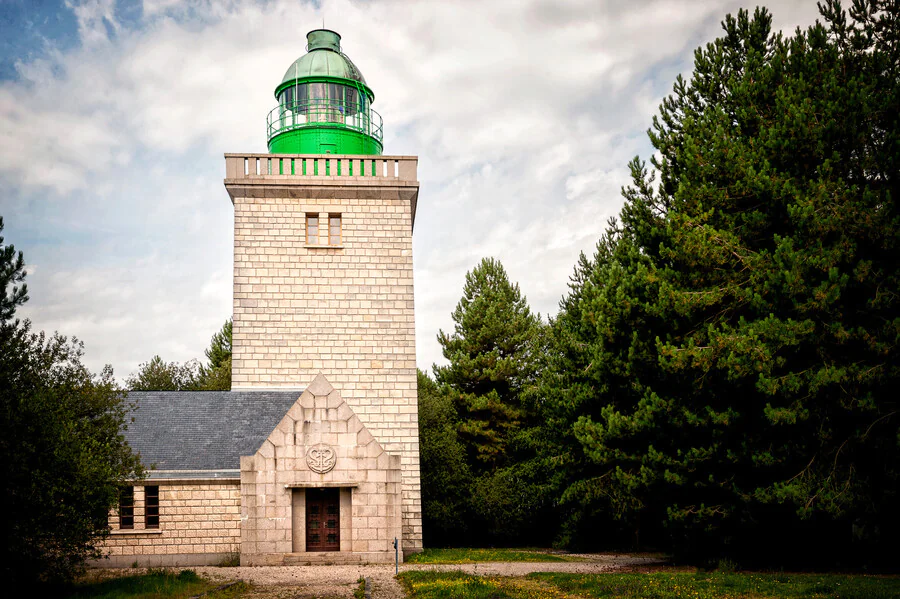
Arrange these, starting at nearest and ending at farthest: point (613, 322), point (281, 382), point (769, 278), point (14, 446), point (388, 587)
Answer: point (14, 446), point (388, 587), point (769, 278), point (613, 322), point (281, 382)

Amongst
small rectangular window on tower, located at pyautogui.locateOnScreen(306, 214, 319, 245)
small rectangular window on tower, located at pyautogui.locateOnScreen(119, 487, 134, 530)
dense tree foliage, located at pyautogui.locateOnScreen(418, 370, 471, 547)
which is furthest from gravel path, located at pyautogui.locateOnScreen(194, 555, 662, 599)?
dense tree foliage, located at pyautogui.locateOnScreen(418, 370, 471, 547)

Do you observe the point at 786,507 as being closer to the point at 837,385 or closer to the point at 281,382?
the point at 837,385

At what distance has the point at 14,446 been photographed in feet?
40.6

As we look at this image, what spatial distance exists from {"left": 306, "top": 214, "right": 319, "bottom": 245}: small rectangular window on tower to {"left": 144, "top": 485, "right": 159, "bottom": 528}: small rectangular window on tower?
8.41m

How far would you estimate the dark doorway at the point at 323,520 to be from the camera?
2020cm

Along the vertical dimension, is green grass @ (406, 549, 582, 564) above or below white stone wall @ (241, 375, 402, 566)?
below

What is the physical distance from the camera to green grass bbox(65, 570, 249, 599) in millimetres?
13633

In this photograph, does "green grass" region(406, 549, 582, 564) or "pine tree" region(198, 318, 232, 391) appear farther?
"pine tree" region(198, 318, 232, 391)

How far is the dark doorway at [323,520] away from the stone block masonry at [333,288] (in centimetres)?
270

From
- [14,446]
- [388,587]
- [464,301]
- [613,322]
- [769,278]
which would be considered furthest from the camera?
[464,301]

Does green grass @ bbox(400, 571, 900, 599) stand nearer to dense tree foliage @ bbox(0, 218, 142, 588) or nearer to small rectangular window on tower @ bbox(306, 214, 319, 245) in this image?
dense tree foliage @ bbox(0, 218, 142, 588)

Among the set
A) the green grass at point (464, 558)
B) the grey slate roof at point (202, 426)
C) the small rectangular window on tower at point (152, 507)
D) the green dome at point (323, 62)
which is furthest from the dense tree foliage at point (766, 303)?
the small rectangular window on tower at point (152, 507)

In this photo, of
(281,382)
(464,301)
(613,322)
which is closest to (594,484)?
(613,322)

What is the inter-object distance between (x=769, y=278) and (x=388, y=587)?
9941mm
